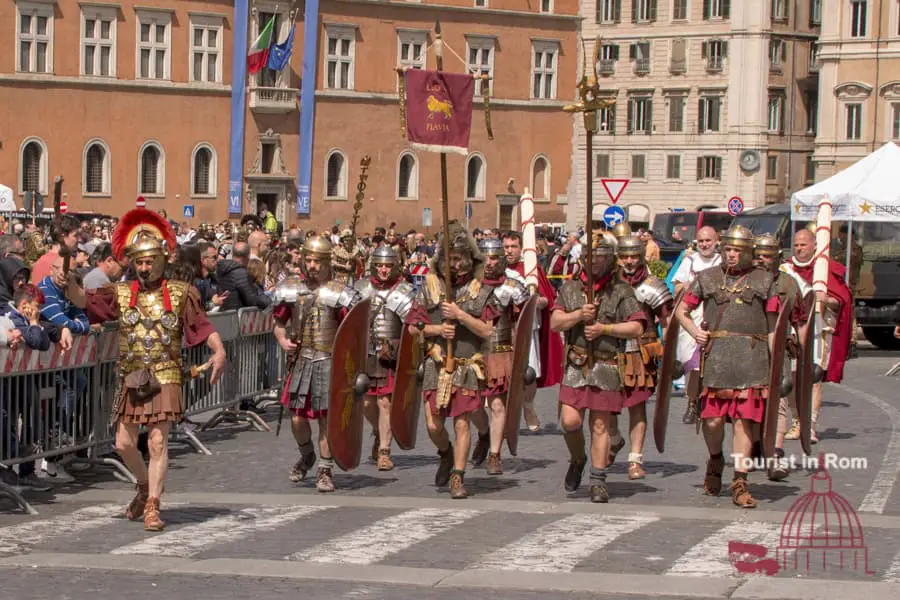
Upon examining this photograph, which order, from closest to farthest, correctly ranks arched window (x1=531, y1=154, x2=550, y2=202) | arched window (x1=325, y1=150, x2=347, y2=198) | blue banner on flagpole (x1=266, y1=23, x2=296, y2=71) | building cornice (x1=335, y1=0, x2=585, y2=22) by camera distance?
blue banner on flagpole (x1=266, y1=23, x2=296, y2=71), arched window (x1=325, y1=150, x2=347, y2=198), building cornice (x1=335, y1=0, x2=585, y2=22), arched window (x1=531, y1=154, x2=550, y2=202)

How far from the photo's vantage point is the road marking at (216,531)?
10383 mm

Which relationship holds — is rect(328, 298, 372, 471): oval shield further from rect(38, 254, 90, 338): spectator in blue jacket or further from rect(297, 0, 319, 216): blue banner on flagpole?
rect(297, 0, 319, 216): blue banner on flagpole

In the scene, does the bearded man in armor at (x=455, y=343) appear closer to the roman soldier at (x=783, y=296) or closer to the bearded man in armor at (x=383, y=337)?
the bearded man in armor at (x=383, y=337)

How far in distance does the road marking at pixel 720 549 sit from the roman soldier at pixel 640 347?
1768mm

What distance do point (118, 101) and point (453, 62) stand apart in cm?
1395

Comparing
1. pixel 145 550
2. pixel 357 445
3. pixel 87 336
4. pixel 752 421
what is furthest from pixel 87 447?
pixel 752 421

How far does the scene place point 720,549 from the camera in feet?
33.6

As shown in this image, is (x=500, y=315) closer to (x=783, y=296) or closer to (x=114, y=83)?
(x=783, y=296)

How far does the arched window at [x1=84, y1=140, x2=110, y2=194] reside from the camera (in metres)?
62.4

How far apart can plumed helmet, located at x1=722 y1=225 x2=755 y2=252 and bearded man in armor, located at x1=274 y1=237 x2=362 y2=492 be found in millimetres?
2495

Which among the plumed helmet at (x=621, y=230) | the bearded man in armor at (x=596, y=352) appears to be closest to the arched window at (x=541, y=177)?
the plumed helmet at (x=621, y=230)

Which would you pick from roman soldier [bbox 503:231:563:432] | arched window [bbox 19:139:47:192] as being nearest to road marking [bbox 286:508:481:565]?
roman soldier [bbox 503:231:563:432]

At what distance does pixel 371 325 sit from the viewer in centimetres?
1417

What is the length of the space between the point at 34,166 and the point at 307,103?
10.4 m
